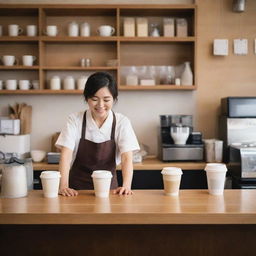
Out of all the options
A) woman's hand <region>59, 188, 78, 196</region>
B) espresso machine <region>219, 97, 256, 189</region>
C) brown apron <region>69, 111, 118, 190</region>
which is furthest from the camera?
espresso machine <region>219, 97, 256, 189</region>

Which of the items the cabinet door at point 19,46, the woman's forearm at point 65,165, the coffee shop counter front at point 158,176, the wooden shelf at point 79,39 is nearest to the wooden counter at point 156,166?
the coffee shop counter front at point 158,176

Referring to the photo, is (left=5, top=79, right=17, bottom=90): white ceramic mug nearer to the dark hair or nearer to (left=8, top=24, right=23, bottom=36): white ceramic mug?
(left=8, top=24, right=23, bottom=36): white ceramic mug

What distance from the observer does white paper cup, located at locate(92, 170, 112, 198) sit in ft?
6.52

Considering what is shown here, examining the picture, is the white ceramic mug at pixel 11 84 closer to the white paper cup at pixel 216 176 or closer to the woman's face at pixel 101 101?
the woman's face at pixel 101 101

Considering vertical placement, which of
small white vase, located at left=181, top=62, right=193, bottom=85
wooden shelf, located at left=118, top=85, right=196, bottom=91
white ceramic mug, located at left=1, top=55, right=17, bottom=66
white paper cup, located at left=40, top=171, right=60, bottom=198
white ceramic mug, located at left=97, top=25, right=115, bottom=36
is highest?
white ceramic mug, located at left=97, top=25, right=115, bottom=36

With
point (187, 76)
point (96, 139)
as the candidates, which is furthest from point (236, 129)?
point (96, 139)

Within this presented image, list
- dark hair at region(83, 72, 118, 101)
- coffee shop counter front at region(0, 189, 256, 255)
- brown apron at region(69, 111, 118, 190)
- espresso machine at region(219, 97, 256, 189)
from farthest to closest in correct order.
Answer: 1. espresso machine at region(219, 97, 256, 189)
2. brown apron at region(69, 111, 118, 190)
3. dark hair at region(83, 72, 118, 101)
4. coffee shop counter front at region(0, 189, 256, 255)

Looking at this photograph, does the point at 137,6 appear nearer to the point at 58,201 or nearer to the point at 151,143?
the point at 151,143

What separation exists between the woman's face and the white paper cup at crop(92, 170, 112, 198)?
46 cm

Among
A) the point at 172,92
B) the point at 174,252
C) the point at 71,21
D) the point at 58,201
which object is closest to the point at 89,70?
the point at 71,21

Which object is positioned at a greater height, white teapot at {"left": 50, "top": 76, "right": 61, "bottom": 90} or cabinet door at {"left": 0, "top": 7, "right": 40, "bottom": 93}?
cabinet door at {"left": 0, "top": 7, "right": 40, "bottom": 93}

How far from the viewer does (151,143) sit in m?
4.14

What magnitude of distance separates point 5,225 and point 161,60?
2678 millimetres

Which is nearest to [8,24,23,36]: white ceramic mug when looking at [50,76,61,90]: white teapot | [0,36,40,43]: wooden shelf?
[0,36,40,43]: wooden shelf
